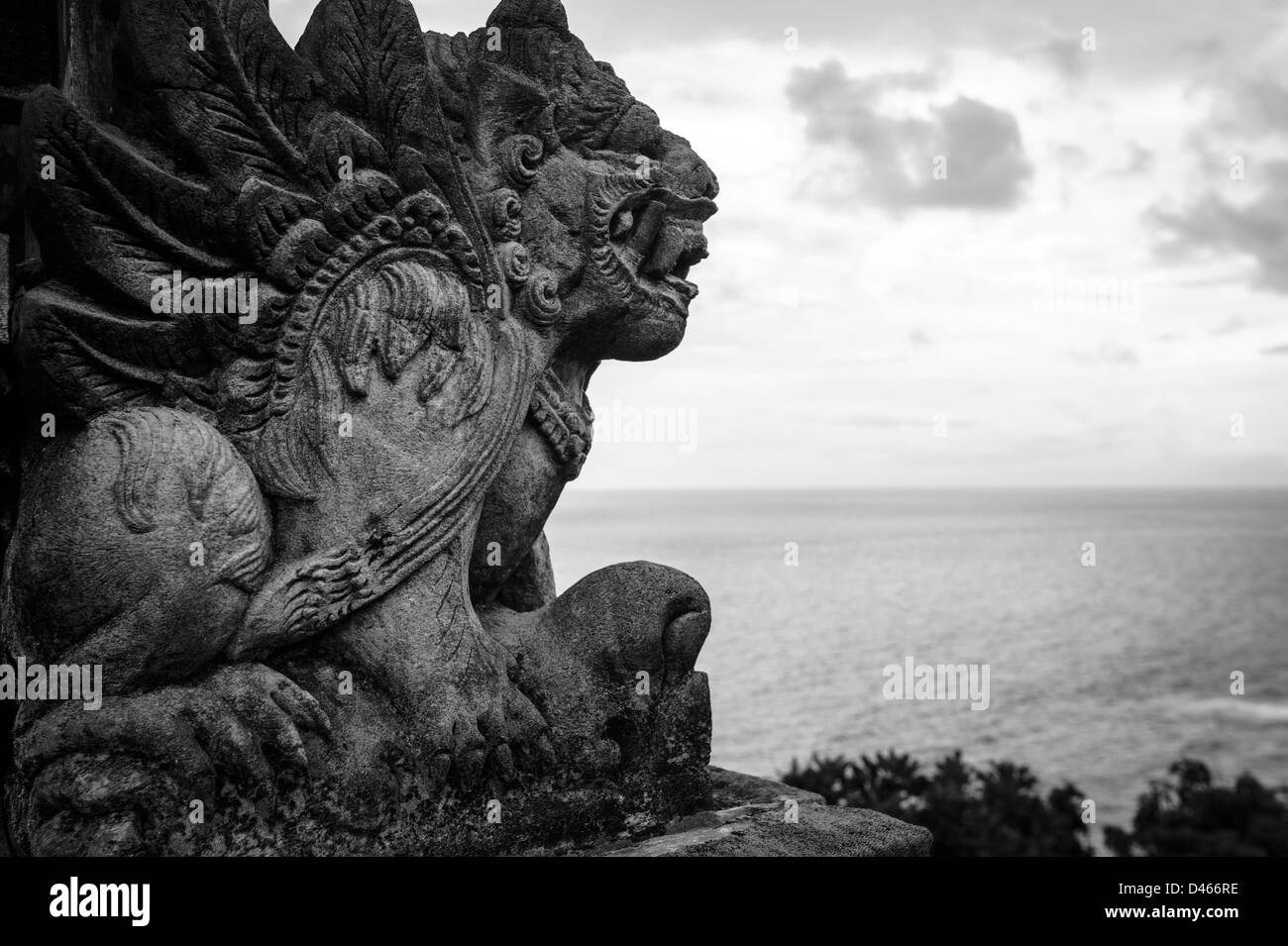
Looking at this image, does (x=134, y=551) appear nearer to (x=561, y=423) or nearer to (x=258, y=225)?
(x=258, y=225)

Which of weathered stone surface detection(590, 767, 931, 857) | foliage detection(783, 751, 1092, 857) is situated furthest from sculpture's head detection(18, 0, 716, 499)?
foliage detection(783, 751, 1092, 857)

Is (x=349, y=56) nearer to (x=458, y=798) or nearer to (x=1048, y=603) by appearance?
(x=458, y=798)

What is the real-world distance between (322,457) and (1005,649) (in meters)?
32.9

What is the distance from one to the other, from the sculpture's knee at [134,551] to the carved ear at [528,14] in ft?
5.72

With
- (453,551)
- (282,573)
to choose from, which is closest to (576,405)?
(453,551)

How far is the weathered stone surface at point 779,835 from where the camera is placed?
4078mm

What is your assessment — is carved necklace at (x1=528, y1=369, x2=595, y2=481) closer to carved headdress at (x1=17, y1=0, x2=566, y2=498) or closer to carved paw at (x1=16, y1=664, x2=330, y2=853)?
carved headdress at (x1=17, y1=0, x2=566, y2=498)

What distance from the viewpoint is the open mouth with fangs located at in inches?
181

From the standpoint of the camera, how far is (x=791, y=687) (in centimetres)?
2442

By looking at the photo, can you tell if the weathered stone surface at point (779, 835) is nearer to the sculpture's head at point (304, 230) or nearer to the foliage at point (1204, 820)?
the sculpture's head at point (304, 230)

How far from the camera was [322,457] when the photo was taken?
4.05 metres

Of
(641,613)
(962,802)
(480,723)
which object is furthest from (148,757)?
(962,802)

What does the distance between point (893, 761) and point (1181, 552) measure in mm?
69029

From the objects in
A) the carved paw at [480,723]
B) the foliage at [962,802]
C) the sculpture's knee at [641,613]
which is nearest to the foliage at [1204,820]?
the foliage at [962,802]
